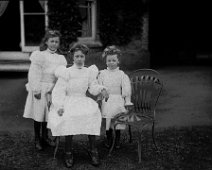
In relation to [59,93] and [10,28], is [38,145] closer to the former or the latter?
[59,93]

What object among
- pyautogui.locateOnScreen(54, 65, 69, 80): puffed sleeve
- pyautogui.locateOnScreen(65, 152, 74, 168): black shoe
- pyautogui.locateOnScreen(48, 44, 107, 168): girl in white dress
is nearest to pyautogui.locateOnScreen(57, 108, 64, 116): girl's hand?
pyautogui.locateOnScreen(48, 44, 107, 168): girl in white dress

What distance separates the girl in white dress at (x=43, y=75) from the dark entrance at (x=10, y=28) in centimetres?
728

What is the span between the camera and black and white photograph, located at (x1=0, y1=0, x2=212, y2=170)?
17.1 ft

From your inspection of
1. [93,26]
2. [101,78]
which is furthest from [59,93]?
[93,26]

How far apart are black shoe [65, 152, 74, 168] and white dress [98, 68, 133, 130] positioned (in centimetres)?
67

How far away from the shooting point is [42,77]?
18.3ft

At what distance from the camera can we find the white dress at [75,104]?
5.07 metres

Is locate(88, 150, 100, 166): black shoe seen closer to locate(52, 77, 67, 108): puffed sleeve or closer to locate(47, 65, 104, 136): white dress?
locate(47, 65, 104, 136): white dress

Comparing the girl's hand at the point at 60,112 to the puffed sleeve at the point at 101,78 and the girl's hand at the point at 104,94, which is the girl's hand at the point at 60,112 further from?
the puffed sleeve at the point at 101,78

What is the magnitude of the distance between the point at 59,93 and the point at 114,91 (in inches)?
30.5

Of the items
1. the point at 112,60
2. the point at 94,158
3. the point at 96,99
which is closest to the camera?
the point at 94,158

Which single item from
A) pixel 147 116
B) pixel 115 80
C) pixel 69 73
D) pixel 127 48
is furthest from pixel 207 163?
pixel 127 48

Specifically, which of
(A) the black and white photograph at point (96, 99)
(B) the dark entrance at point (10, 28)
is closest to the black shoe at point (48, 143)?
(A) the black and white photograph at point (96, 99)

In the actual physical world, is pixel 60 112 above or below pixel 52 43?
below
